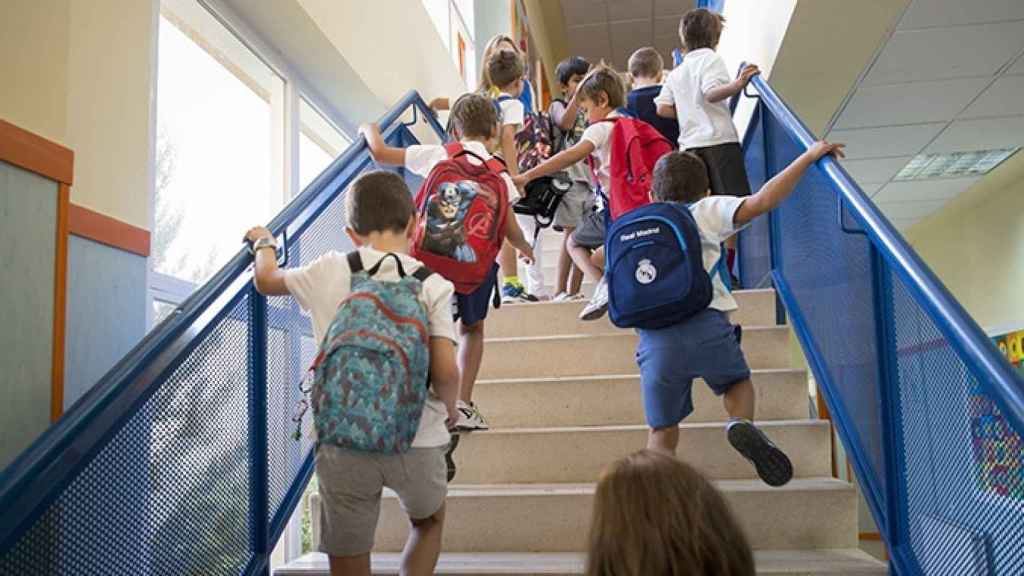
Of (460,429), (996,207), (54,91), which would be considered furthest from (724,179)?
(996,207)

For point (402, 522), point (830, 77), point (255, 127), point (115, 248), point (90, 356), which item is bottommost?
point (402, 522)

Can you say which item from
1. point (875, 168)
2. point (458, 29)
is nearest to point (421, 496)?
point (458, 29)

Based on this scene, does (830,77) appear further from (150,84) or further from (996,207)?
(996,207)

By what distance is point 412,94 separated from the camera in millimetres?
4465

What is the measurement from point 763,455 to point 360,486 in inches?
48.4

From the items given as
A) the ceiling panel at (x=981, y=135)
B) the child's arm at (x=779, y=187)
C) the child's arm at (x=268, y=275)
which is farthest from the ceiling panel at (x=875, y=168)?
the child's arm at (x=268, y=275)

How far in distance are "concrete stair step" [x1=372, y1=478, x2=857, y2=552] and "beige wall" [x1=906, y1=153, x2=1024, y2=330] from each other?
20.8ft

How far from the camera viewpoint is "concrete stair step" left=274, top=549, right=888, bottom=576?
8.04ft

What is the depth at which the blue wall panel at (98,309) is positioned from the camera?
7.92 ft

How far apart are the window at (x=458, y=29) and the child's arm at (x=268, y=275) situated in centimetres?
446

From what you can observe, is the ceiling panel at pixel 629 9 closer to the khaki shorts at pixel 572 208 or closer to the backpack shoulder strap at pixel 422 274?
→ the khaki shorts at pixel 572 208

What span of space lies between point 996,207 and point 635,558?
371 inches

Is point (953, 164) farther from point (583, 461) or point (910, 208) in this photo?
point (583, 461)

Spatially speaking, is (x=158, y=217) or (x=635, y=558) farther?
(x=158, y=217)
